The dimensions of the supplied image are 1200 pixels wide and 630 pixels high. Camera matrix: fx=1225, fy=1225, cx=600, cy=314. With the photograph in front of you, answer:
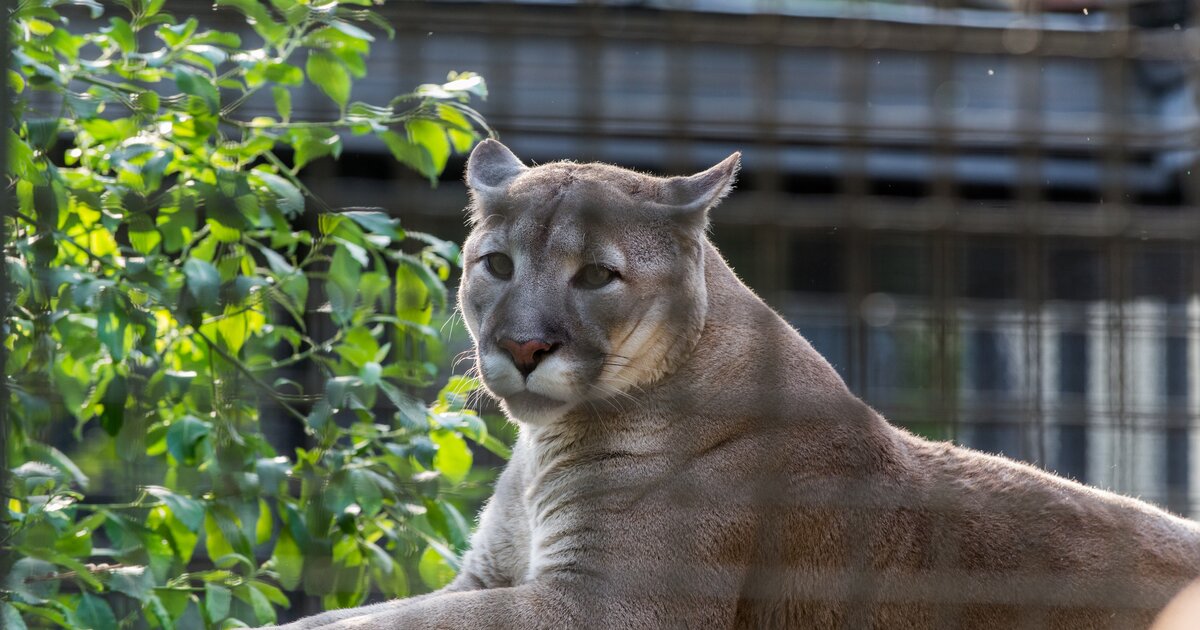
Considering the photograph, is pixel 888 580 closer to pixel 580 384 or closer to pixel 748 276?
pixel 580 384

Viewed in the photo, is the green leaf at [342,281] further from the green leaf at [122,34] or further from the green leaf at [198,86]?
the green leaf at [122,34]

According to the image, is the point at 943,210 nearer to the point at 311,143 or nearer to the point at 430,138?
the point at 430,138

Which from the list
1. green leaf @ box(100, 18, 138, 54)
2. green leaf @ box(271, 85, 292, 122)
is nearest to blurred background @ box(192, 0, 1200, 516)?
green leaf @ box(271, 85, 292, 122)

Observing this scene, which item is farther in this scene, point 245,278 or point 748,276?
point 748,276

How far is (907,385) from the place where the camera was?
17.5 feet

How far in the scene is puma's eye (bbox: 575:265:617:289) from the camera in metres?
2.42

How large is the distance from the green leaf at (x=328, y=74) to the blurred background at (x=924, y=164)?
0.13 meters

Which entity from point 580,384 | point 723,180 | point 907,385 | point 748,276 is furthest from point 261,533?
point 907,385

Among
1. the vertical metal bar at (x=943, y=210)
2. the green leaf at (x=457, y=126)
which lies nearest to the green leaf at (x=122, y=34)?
the green leaf at (x=457, y=126)

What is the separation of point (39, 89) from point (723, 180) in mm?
1309

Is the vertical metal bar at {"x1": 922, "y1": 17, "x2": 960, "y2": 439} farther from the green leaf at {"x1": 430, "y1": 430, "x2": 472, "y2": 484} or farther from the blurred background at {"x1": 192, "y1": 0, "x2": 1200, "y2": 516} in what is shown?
the green leaf at {"x1": 430, "y1": 430, "x2": 472, "y2": 484}

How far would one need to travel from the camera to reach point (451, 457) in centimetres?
267

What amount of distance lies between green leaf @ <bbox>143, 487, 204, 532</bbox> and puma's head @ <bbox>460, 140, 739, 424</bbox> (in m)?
0.58

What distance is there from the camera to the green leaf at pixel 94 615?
2.21m
